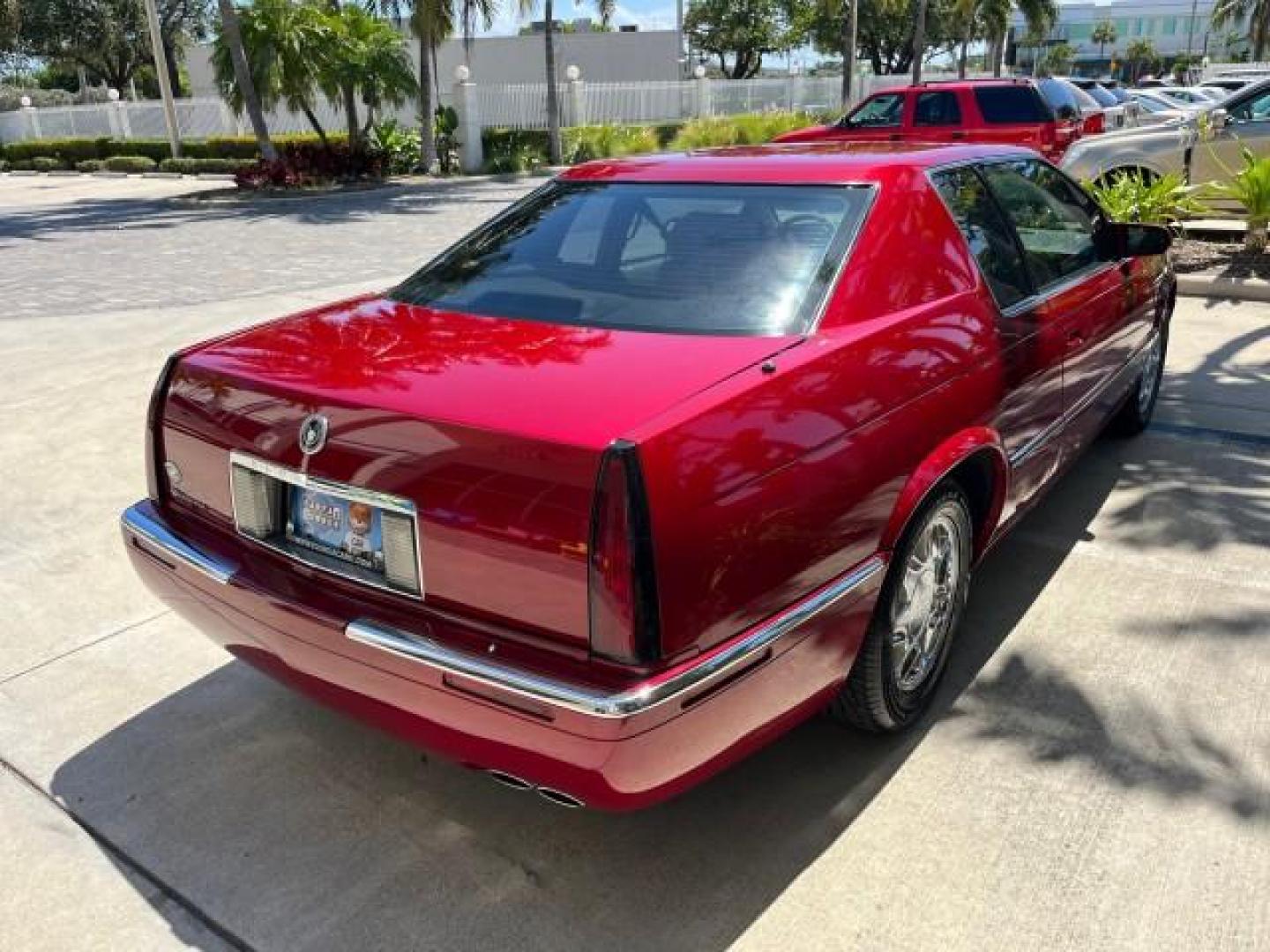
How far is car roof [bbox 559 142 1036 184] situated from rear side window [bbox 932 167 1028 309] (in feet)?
0.26

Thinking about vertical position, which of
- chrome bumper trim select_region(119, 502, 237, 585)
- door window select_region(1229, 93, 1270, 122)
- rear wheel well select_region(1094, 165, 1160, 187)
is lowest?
chrome bumper trim select_region(119, 502, 237, 585)

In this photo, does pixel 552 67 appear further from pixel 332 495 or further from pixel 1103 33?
pixel 1103 33

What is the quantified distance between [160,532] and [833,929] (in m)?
2.01

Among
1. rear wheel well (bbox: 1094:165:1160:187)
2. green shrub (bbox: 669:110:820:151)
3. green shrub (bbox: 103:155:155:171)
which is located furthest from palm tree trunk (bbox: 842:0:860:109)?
rear wheel well (bbox: 1094:165:1160:187)

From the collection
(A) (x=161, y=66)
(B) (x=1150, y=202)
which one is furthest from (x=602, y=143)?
(B) (x=1150, y=202)

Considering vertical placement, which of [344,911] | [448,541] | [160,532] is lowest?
[344,911]

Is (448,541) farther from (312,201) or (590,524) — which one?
Answer: (312,201)

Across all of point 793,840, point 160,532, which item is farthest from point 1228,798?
point 160,532

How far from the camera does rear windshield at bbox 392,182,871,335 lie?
273cm

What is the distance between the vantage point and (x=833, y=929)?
2.32 meters

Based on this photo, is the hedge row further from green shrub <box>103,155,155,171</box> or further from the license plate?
the license plate

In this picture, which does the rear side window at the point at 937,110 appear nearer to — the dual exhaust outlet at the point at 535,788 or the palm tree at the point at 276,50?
the dual exhaust outlet at the point at 535,788

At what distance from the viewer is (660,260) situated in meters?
3.04

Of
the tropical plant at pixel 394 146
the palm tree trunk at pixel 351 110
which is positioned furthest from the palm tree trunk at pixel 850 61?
the palm tree trunk at pixel 351 110
